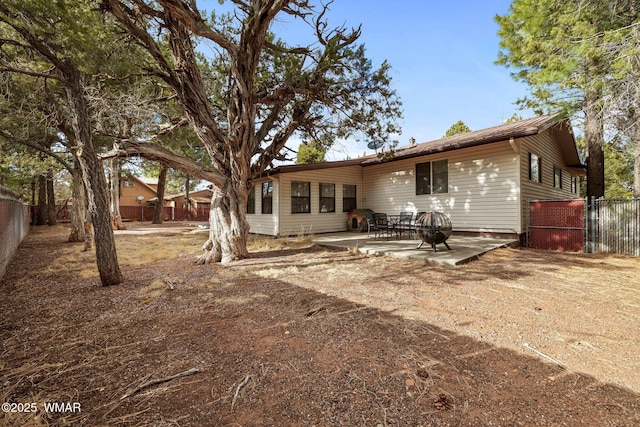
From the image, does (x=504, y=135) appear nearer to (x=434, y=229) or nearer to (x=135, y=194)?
(x=434, y=229)

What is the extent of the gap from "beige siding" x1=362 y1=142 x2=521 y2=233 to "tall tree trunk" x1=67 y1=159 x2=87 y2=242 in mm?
12742

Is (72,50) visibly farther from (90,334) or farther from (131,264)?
(90,334)

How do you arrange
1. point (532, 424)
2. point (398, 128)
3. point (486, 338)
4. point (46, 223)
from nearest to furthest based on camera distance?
1. point (532, 424)
2. point (486, 338)
3. point (398, 128)
4. point (46, 223)

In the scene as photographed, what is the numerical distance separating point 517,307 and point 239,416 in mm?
3706

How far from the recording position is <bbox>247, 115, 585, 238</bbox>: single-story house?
9172mm

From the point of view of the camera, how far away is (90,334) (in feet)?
9.91

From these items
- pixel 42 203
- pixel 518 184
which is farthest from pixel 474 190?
pixel 42 203

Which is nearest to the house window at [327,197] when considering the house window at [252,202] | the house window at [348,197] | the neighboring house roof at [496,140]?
the house window at [348,197]

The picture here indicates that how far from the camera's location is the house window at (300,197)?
1175 centimetres

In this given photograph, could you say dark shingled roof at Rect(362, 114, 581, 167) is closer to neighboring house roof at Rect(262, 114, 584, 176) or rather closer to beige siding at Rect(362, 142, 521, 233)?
neighboring house roof at Rect(262, 114, 584, 176)

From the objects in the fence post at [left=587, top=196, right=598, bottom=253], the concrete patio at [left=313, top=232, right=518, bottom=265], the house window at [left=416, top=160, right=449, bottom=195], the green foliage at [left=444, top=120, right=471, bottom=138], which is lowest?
the concrete patio at [left=313, top=232, right=518, bottom=265]

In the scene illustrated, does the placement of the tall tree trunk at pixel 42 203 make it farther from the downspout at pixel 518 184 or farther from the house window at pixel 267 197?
the downspout at pixel 518 184

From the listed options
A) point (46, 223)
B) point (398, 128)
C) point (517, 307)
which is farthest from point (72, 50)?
point (46, 223)

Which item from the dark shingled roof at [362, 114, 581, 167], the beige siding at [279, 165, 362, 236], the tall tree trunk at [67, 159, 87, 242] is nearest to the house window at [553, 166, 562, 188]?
the dark shingled roof at [362, 114, 581, 167]
